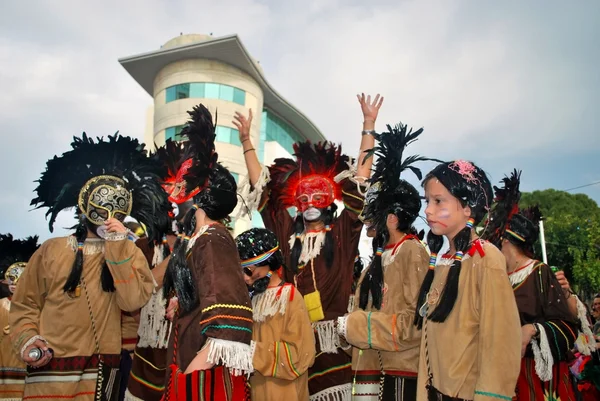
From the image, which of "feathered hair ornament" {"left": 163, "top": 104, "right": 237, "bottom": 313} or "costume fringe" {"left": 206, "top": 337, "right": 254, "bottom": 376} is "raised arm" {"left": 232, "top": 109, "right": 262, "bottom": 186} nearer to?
"feathered hair ornament" {"left": 163, "top": 104, "right": 237, "bottom": 313}

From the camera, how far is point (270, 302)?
3.75 meters

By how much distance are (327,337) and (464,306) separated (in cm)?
194

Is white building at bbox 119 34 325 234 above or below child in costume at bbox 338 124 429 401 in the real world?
above

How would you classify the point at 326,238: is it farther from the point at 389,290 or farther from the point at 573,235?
the point at 573,235

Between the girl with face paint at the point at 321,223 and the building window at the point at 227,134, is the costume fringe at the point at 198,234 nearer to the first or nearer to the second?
the girl with face paint at the point at 321,223

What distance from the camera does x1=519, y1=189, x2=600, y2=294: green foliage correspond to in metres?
27.4

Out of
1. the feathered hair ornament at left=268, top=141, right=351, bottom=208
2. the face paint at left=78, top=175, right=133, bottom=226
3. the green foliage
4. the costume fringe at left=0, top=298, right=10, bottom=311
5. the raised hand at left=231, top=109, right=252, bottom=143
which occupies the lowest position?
the costume fringe at left=0, top=298, right=10, bottom=311

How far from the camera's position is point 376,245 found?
4.38 metres

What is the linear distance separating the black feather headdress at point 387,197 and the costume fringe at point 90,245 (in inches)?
76.7

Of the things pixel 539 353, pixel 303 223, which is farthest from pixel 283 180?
pixel 539 353

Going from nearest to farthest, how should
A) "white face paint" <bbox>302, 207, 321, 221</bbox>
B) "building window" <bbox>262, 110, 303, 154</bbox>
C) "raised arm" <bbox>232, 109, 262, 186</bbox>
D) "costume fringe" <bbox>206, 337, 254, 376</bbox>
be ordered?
"costume fringe" <bbox>206, 337, 254, 376</bbox> < "white face paint" <bbox>302, 207, 321, 221</bbox> < "raised arm" <bbox>232, 109, 262, 186</bbox> < "building window" <bbox>262, 110, 303, 154</bbox>

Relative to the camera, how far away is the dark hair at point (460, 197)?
2795 millimetres

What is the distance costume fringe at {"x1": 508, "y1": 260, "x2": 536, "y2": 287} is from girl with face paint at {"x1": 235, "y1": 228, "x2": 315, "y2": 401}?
191 cm

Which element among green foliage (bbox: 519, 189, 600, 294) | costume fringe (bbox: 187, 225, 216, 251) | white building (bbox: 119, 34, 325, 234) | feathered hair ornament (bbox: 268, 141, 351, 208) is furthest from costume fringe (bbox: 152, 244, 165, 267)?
white building (bbox: 119, 34, 325, 234)
